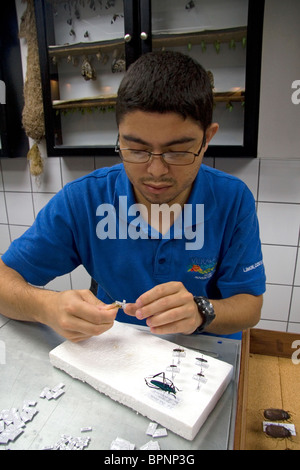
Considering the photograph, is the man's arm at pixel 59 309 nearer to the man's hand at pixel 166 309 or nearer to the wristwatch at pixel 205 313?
the man's hand at pixel 166 309

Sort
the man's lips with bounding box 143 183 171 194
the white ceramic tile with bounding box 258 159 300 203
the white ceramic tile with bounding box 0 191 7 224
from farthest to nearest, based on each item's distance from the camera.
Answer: the white ceramic tile with bounding box 0 191 7 224 < the white ceramic tile with bounding box 258 159 300 203 < the man's lips with bounding box 143 183 171 194

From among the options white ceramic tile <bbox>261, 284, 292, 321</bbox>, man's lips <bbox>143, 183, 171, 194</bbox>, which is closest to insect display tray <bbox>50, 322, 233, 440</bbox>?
man's lips <bbox>143, 183, 171, 194</bbox>

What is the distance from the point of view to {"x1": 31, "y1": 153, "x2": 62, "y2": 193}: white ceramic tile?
6.90 ft

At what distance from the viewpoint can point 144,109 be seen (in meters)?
0.78

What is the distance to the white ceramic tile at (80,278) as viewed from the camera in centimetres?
222

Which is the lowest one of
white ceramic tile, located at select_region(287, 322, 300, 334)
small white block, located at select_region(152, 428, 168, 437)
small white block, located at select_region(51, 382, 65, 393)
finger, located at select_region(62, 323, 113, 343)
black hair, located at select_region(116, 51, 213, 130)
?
white ceramic tile, located at select_region(287, 322, 300, 334)

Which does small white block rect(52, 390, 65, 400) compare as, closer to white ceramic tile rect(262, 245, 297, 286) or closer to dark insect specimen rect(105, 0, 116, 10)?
white ceramic tile rect(262, 245, 297, 286)

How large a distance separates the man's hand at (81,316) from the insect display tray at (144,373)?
0.11 ft

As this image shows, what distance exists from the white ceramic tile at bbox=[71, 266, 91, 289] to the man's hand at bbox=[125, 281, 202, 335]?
59.4 inches

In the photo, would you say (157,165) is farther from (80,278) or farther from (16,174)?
(16,174)

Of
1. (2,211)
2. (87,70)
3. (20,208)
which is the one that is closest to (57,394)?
(87,70)

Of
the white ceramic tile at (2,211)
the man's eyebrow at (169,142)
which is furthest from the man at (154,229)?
the white ceramic tile at (2,211)

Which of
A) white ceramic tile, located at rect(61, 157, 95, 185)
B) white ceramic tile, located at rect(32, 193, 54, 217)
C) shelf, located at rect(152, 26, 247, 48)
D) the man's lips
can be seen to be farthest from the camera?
white ceramic tile, located at rect(32, 193, 54, 217)

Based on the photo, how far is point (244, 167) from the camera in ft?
5.74
